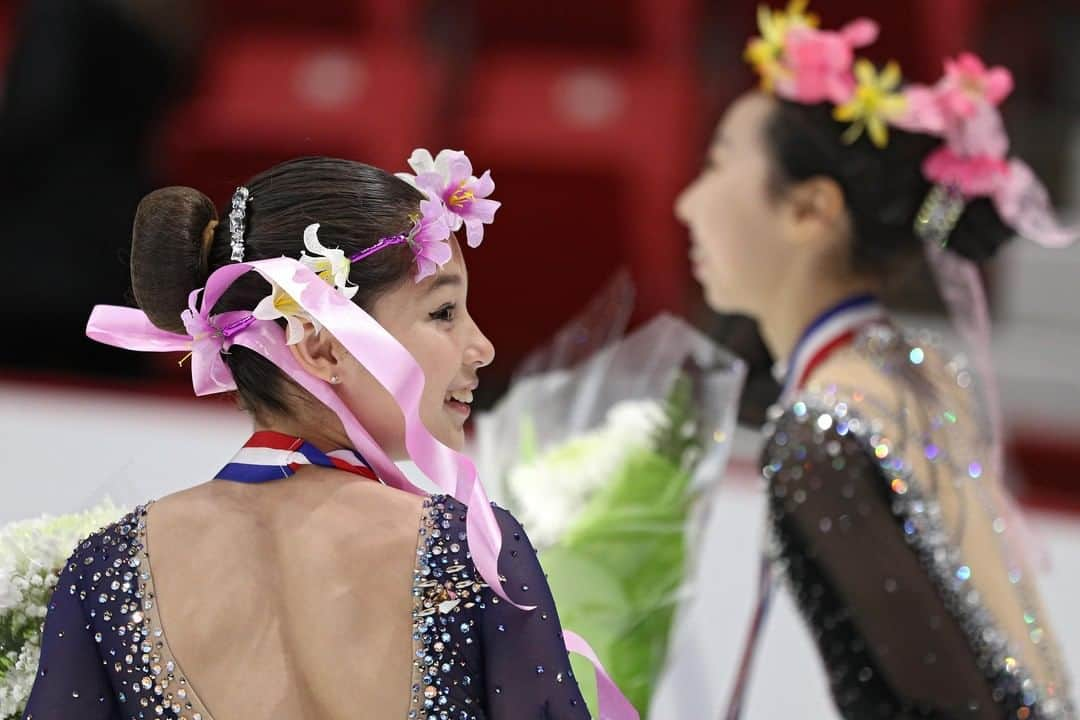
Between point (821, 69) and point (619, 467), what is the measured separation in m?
0.74

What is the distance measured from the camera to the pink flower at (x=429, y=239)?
4.22ft

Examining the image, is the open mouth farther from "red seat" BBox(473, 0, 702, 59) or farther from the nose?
"red seat" BBox(473, 0, 702, 59)

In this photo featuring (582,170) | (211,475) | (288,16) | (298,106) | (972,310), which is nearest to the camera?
(211,475)

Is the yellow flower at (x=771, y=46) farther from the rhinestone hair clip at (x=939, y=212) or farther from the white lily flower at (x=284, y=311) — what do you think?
the white lily flower at (x=284, y=311)

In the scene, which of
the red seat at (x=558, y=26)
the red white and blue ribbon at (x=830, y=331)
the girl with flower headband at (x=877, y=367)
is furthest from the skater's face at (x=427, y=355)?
the red seat at (x=558, y=26)

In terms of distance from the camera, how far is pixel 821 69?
2.46m

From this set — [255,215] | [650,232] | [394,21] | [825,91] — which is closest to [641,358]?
[825,91]

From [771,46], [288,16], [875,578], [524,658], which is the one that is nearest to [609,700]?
[524,658]

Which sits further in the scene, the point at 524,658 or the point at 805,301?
the point at 805,301

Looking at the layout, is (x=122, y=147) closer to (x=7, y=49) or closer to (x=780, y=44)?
(x=7, y=49)

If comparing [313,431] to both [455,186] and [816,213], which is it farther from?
[816,213]

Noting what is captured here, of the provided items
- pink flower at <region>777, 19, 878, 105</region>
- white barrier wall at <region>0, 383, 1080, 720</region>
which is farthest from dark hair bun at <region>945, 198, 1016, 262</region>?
white barrier wall at <region>0, 383, 1080, 720</region>

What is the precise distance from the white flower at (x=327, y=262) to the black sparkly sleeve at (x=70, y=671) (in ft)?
0.98

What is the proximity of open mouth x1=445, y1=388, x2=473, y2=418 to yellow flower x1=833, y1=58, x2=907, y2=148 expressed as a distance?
4.05 ft
